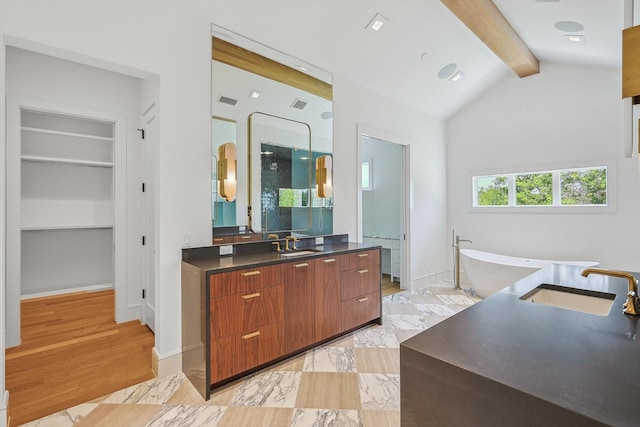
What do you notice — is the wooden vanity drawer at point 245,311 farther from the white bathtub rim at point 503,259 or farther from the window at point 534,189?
the window at point 534,189

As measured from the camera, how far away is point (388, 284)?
4.96 metres

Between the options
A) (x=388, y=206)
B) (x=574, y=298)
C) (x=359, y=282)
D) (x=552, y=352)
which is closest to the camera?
(x=552, y=352)

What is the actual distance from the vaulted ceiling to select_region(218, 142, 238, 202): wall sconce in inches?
41.6

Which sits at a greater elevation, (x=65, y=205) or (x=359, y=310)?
(x=65, y=205)

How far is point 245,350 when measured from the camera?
→ 7.11 feet

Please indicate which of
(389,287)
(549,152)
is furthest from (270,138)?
(549,152)

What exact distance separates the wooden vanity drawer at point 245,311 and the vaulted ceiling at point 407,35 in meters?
2.27

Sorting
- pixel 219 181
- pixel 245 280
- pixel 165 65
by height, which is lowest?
pixel 245 280

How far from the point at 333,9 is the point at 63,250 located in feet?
16.0

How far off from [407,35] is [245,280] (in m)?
2.98

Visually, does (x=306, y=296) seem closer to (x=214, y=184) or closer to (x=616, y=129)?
(x=214, y=184)

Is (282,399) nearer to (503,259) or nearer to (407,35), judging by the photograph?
(407,35)

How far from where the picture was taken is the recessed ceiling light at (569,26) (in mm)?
3037

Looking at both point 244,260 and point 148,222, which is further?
point 148,222
